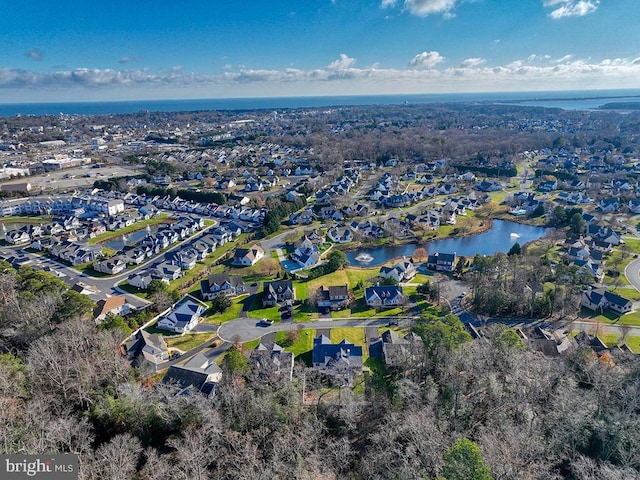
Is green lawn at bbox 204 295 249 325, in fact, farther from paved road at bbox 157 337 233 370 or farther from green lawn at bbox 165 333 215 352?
paved road at bbox 157 337 233 370

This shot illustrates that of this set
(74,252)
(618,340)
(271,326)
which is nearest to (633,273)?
(618,340)

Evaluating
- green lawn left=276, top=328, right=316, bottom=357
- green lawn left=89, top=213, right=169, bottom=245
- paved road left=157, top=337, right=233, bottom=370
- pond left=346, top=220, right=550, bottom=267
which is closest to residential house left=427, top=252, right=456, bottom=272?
pond left=346, top=220, right=550, bottom=267

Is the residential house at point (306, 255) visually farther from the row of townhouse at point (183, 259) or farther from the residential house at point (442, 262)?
the residential house at point (442, 262)

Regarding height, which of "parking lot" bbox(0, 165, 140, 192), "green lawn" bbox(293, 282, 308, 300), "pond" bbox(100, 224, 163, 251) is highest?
"parking lot" bbox(0, 165, 140, 192)

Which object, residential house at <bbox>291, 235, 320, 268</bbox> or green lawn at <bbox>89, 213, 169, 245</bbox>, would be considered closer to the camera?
residential house at <bbox>291, 235, 320, 268</bbox>

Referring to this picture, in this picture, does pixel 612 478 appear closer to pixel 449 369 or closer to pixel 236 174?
pixel 449 369

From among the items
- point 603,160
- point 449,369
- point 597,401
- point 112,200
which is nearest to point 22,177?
point 112,200
